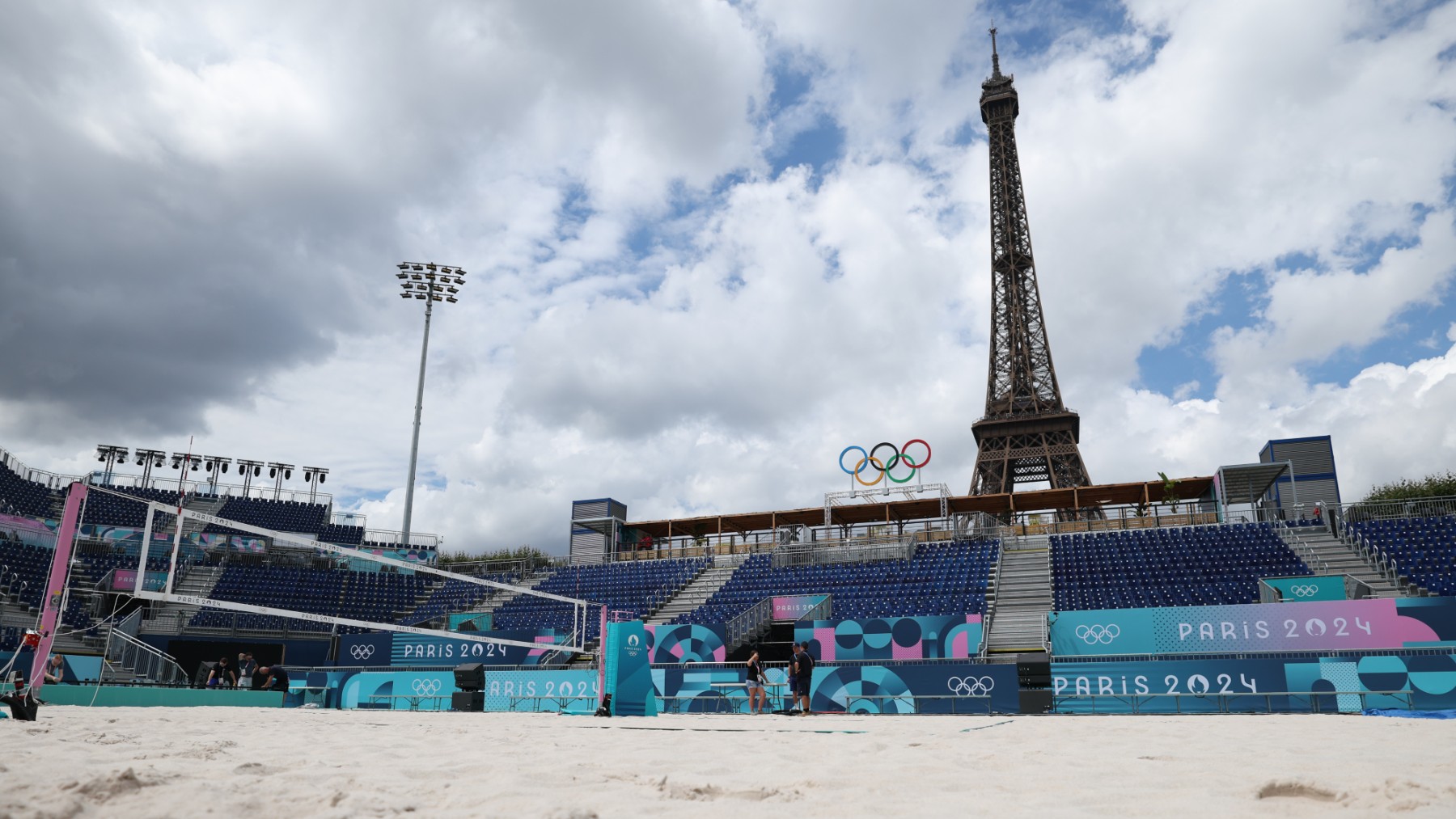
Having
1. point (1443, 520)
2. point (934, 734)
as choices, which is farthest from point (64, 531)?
point (1443, 520)

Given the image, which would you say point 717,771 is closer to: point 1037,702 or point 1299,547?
point 1037,702

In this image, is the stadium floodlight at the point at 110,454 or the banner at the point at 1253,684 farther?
the stadium floodlight at the point at 110,454

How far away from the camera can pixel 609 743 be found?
319 inches

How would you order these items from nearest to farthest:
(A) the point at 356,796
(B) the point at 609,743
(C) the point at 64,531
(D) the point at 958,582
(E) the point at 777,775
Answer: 1. (A) the point at 356,796
2. (E) the point at 777,775
3. (B) the point at 609,743
4. (C) the point at 64,531
5. (D) the point at 958,582

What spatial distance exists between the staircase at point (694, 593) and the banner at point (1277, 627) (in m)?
13.3

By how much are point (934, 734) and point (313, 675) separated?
17.0m

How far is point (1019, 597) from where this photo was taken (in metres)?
25.2

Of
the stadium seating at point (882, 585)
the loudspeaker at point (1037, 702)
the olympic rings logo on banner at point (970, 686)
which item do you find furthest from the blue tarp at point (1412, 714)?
the stadium seating at point (882, 585)

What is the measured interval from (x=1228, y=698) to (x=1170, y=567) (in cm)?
1136

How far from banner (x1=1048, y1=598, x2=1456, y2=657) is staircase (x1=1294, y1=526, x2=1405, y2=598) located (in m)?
4.34

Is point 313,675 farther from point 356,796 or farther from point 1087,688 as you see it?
point 356,796

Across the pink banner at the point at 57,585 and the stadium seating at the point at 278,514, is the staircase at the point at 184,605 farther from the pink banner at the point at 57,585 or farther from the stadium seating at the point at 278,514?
the pink banner at the point at 57,585

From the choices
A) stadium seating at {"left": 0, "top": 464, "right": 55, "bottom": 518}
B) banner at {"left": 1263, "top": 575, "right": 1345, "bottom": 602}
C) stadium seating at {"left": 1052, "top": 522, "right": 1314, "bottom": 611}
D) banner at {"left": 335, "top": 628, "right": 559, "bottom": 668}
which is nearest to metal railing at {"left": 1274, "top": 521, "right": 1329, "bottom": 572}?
stadium seating at {"left": 1052, "top": 522, "right": 1314, "bottom": 611}

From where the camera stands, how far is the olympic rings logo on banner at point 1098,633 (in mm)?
18844
